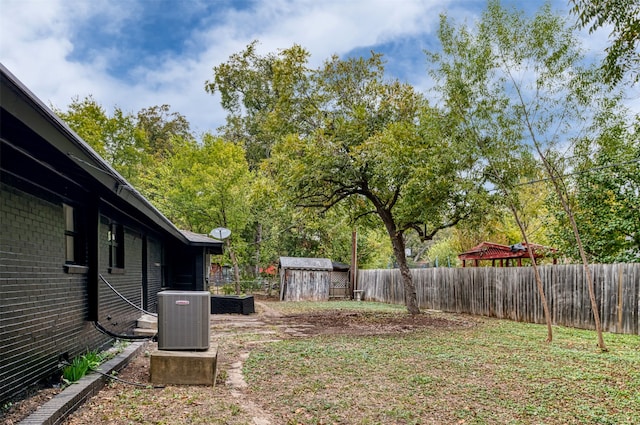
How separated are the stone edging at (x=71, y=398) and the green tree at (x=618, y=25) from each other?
18.6 ft

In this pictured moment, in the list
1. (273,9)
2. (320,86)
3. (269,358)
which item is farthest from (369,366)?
(320,86)

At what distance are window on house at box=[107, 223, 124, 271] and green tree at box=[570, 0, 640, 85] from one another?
275 inches

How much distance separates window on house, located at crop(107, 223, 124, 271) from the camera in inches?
287

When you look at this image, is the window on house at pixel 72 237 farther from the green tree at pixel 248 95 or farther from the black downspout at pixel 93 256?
the green tree at pixel 248 95

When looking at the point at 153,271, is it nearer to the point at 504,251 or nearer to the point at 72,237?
the point at 72,237

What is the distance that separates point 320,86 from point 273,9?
17.0 ft

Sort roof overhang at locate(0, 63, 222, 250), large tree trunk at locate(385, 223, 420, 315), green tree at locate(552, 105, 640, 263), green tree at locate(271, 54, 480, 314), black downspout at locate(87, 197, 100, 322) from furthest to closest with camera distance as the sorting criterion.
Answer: large tree trunk at locate(385, 223, 420, 315) < green tree at locate(552, 105, 640, 263) < green tree at locate(271, 54, 480, 314) < black downspout at locate(87, 197, 100, 322) < roof overhang at locate(0, 63, 222, 250)

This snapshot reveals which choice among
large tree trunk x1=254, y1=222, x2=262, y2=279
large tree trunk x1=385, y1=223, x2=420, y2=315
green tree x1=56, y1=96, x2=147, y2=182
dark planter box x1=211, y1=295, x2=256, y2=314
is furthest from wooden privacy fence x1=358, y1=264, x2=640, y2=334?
green tree x1=56, y1=96, x2=147, y2=182

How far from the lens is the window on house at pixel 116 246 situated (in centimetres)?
730

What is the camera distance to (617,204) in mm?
11969

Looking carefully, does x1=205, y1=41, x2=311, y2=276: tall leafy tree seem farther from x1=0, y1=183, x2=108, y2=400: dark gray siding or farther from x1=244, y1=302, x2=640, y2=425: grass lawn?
x1=0, y1=183, x2=108, y2=400: dark gray siding

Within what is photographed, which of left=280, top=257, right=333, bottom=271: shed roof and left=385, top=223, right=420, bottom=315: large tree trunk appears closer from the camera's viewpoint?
left=385, top=223, right=420, bottom=315: large tree trunk

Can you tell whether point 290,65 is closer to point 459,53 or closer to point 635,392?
point 459,53

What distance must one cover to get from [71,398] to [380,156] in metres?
8.35
